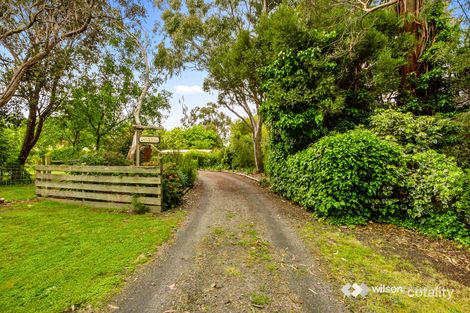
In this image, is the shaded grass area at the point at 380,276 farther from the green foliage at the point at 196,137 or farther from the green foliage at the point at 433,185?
the green foliage at the point at 196,137

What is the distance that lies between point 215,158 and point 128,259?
19422mm

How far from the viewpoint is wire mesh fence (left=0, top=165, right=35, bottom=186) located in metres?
10.3

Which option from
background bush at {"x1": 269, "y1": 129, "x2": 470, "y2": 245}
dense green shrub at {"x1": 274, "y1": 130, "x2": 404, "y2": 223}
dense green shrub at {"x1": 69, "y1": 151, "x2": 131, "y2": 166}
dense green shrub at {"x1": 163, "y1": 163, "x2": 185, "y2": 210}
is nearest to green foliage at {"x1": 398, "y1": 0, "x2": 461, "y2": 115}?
background bush at {"x1": 269, "y1": 129, "x2": 470, "y2": 245}

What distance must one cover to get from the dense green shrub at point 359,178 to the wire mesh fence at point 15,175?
1265 cm

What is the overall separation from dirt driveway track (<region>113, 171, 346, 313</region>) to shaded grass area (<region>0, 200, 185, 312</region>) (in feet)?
1.26

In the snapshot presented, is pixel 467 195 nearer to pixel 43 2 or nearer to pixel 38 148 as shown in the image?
pixel 43 2

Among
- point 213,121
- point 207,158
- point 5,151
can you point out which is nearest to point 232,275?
point 5,151

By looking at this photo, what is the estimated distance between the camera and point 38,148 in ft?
57.7

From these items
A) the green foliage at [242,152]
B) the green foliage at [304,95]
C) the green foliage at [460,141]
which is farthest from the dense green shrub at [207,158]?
the green foliage at [460,141]

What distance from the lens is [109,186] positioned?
20.2ft

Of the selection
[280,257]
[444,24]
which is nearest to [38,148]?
[280,257]

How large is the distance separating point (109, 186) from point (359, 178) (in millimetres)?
6482

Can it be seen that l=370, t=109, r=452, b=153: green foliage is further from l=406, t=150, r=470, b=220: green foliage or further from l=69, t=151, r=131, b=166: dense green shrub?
l=69, t=151, r=131, b=166: dense green shrub

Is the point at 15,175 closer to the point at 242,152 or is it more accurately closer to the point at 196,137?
the point at 242,152
